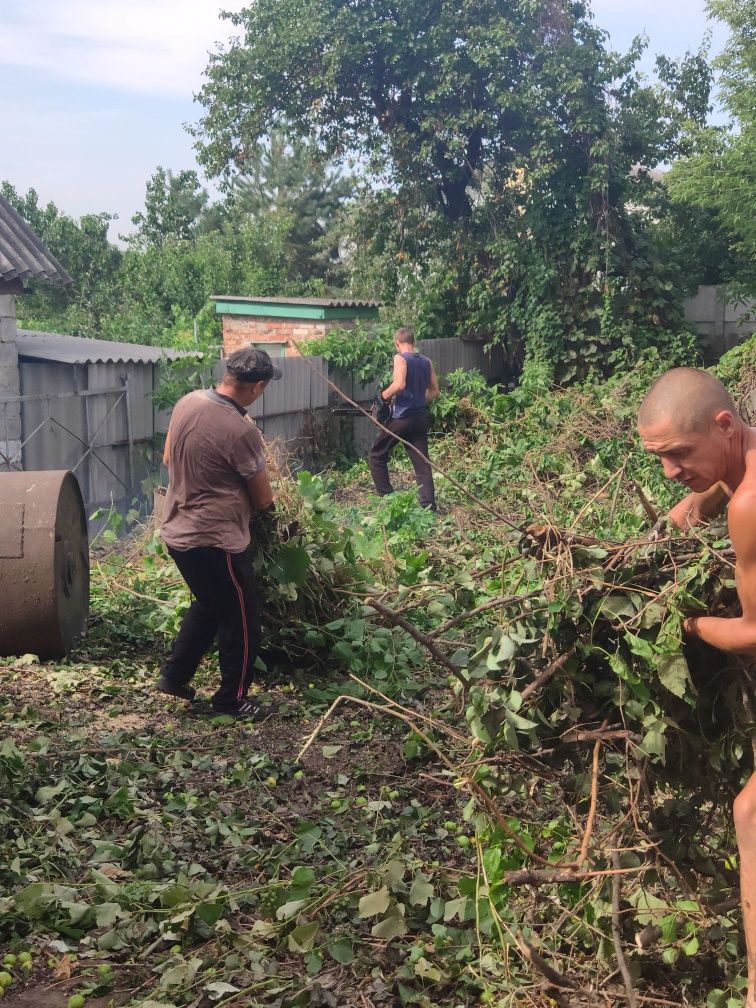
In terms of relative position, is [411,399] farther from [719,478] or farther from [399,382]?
[719,478]

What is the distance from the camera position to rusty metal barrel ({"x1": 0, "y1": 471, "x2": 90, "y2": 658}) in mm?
5848

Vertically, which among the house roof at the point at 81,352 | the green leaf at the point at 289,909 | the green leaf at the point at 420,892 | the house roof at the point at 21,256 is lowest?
the green leaf at the point at 289,909

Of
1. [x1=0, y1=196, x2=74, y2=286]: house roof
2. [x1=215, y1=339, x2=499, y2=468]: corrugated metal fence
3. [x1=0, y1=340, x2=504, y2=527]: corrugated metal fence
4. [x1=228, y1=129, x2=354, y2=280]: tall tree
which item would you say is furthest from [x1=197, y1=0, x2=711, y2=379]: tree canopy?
[x1=228, y1=129, x2=354, y2=280]: tall tree

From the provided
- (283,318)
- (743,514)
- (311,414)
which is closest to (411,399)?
(311,414)

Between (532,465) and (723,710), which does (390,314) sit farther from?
(723,710)

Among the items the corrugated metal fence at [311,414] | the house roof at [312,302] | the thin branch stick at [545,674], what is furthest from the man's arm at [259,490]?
the house roof at [312,302]

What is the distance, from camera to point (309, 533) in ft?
19.9

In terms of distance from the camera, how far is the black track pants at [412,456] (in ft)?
34.5

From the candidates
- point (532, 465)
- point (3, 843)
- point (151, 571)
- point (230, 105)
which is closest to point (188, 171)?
point (230, 105)

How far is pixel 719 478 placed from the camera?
2861mm

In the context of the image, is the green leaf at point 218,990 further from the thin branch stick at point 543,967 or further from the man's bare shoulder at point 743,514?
the man's bare shoulder at point 743,514

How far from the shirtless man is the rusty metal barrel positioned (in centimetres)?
395

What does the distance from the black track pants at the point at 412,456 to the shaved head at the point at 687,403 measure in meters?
7.32

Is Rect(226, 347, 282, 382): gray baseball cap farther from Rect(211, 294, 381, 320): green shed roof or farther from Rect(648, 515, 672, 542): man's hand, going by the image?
Rect(211, 294, 381, 320): green shed roof
